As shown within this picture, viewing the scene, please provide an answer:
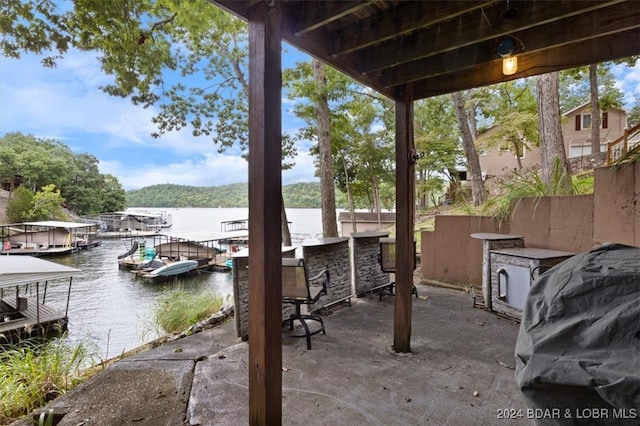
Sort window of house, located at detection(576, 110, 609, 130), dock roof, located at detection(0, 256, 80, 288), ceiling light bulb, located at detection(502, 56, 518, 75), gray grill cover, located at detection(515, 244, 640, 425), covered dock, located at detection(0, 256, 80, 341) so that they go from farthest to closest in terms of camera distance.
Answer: window of house, located at detection(576, 110, 609, 130)
covered dock, located at detection(0, 256, 80, 341)
dock roof, located at detection(0, 256, 80, 288)
ceiling light bulb, located at detection(502, 56, 518, 75)
gray grill cover, located at detection(515, 244, 640, 425)

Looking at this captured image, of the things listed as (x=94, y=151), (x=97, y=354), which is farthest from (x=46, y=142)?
(x=97, y=354)

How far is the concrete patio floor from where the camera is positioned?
6.72 feet

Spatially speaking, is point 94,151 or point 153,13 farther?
point 94,151

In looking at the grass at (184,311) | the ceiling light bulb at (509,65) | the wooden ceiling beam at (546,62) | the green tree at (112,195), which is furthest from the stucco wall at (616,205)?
the green tree at (112,195)

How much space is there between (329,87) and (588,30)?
5253 mm

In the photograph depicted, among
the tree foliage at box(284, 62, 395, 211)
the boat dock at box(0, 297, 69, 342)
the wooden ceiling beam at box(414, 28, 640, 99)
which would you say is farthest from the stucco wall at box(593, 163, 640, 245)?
the boat dock at box(0, 297, 69, 342)

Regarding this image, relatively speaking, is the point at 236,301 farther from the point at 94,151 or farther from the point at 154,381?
the point at 94,151

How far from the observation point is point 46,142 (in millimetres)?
32219

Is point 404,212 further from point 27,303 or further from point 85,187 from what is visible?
point 85,187

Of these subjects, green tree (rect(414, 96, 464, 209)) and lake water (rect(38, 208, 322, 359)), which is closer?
lake water (rect(38, 208, 322, 359))

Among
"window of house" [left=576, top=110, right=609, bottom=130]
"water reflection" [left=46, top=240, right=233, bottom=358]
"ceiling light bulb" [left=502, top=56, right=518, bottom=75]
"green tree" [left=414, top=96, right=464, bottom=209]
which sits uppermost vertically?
"window of house" [left=576, top=110, right=609, bottom=130]

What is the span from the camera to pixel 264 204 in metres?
1.52

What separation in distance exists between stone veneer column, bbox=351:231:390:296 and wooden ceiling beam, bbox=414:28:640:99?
2.41 m

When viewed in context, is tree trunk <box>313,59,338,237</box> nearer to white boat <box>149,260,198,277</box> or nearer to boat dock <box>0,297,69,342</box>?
boat dock <box>0,297,69,342</box>
